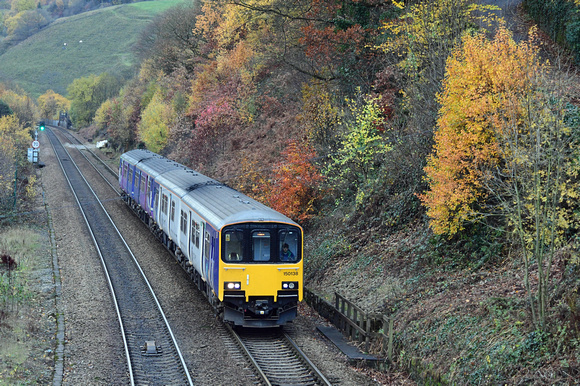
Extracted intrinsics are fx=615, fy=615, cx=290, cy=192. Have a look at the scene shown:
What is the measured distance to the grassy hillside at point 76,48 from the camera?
481 ft

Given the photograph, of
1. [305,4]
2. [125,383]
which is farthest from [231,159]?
[125,383]

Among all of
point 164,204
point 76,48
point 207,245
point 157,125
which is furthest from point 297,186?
point 76,48

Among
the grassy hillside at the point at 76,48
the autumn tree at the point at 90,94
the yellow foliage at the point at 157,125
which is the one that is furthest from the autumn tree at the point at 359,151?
the grassy hillside at the point at 76,48

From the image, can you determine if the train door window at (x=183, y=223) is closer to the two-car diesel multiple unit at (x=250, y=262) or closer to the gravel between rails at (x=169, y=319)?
the gravel between rails at (x=169, y=319)

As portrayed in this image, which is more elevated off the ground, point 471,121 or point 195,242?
point 471,121

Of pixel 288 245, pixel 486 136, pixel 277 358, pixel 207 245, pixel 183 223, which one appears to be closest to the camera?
pixel 277 358

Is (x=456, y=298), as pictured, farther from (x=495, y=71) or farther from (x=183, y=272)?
(x=183, y=272)

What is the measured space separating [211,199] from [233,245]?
3.42 m

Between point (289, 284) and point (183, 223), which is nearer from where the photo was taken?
point (289, 284)

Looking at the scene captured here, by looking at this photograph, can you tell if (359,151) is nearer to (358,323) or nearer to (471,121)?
(471,121)

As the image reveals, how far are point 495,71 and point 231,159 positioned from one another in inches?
946

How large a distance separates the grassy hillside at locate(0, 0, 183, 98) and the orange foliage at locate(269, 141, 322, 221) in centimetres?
12205

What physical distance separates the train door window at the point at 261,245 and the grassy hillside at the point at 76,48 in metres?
131

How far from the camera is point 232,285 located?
15375 mm
